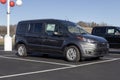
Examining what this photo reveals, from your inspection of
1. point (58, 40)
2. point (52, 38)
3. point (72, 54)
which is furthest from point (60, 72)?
point (52, 38)

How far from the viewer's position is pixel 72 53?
13.9 meters

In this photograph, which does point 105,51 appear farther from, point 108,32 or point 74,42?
point 108,32

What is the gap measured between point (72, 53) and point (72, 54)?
4cm

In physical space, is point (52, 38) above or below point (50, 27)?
below

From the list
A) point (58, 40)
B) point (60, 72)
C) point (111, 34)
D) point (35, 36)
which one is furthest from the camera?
point (111, 34)

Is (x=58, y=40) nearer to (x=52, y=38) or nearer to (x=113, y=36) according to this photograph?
(x=52, y=38)

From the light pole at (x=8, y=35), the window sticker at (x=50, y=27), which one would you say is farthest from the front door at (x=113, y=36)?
the light pole at (x=8, y=35)

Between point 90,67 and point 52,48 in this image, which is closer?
point 90,67

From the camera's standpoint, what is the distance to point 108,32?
66.0 feet

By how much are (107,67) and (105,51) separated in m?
2.42

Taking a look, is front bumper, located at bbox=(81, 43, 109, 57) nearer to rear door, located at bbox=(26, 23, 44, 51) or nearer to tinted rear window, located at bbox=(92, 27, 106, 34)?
rear door, located at bbox=(26, 23, 44, 51)

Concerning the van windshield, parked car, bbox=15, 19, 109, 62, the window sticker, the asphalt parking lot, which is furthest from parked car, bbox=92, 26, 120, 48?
the asphalt parking lot

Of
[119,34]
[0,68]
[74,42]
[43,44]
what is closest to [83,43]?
[74,42]

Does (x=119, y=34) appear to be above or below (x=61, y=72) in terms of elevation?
above
